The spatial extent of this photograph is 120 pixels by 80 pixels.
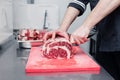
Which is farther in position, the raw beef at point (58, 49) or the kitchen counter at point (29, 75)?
the raw beef at point (58, 49)

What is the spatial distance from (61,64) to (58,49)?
4.3 inches

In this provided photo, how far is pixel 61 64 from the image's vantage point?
2.58 feet

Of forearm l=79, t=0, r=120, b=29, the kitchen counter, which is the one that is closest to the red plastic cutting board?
the kitchen counter

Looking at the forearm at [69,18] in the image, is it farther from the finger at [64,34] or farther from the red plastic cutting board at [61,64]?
the red plastic cutting board at [61,64]

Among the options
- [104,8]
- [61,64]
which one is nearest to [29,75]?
[61,64]

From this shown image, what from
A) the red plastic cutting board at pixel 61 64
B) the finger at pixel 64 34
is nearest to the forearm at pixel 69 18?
the finger at pixel 64 34

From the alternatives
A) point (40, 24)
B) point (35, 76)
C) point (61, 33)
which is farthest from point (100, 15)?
point (40, 24)

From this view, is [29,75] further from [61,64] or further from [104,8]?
[104,8]

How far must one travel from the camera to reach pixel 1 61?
2.93 feet

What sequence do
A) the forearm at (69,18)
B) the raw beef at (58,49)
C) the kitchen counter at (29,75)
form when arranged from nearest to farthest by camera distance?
the kitchen counter at (29,75), the raw beef at (58,49), the forearm at (69,18)

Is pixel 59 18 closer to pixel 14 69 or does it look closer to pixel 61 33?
pixel 61 33

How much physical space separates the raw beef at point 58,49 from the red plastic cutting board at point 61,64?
0.02m

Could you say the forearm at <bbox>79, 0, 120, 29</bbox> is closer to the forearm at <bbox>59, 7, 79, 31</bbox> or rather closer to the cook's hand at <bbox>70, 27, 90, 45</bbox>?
the cook's hand at <bbox>70, 27, 90, 45</bbox>

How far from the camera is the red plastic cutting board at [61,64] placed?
2.44ft
